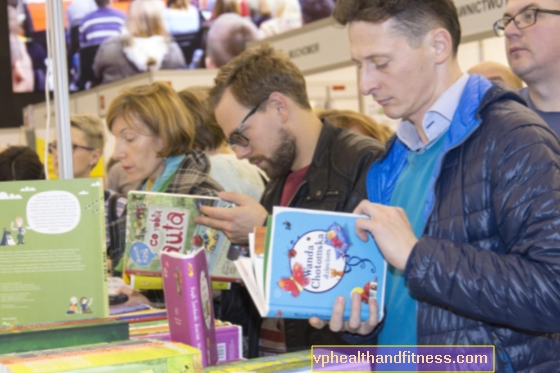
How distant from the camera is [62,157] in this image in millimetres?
2088

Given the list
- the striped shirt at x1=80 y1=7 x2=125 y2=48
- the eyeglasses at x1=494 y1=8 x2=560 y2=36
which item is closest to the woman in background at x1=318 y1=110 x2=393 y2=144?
the eyeglasses at x1=494 y1=8 x2=560 y2=36

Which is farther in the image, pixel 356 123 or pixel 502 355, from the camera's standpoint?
pixel 356 123

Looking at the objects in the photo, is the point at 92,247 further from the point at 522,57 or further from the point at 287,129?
the point at 522,57

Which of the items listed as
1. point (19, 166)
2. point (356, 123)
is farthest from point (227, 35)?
point (356, 123)

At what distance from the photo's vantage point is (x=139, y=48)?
1212cm

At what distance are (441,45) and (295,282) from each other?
0.59 metres

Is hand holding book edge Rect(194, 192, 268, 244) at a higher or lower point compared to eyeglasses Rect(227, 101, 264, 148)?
lower

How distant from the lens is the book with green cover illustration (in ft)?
5.73

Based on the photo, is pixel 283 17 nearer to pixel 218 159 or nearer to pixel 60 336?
pixel 218 159

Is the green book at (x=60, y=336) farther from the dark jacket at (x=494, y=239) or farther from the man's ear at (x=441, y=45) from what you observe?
the man's ear at (x=441, y=45)

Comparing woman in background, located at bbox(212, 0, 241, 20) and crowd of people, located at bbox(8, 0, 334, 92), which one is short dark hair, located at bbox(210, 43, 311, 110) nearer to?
crowd of people, located at bbox(8, 0, 334, 92)

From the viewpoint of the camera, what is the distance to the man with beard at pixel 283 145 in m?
2.16

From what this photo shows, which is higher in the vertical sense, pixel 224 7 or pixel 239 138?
pixel 224 7

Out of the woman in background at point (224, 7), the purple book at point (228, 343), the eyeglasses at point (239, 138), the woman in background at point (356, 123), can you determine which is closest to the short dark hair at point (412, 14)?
the purple book at point (228, 343)
